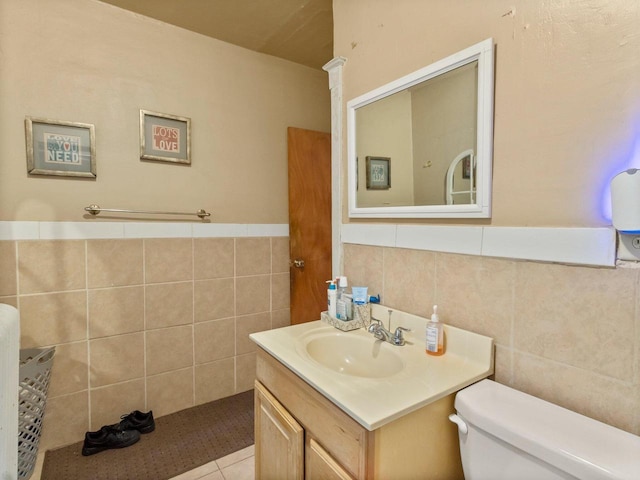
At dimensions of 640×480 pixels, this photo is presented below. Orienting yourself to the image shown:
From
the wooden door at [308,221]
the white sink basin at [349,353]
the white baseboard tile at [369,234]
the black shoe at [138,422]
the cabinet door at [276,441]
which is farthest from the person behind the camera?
the wooden door at [308,221]

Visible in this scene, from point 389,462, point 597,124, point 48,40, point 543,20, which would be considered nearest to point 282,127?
point 48,40

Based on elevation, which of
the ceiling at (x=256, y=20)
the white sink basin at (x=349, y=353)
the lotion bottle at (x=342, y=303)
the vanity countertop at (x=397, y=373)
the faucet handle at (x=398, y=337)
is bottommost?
the white sink basin at (x=349, y=353)

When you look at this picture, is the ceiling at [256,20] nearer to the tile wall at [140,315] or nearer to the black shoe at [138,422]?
the tile wall at [140,315]

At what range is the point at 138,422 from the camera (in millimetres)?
1808

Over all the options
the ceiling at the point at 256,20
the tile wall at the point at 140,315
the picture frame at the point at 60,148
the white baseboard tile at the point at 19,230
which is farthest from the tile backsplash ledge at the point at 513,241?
the white baseboard tile at the point at 19,230

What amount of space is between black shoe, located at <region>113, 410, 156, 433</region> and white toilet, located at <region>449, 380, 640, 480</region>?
166 cm

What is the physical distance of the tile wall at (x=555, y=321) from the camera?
0.78 metres

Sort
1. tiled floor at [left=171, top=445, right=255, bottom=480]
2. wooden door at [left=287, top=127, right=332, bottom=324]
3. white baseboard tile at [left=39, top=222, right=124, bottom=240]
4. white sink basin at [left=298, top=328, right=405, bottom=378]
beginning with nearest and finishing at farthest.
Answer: white sink basin at [left=298, top=328, right=405, bottom=378]
tiled floor at [left=171, top=445, right=255, bottom=480]
white baseboard tile at [left=39, top=222, right=124, bottom=240]
wooden door at [left=287, top=127, right=332, bottom=324]

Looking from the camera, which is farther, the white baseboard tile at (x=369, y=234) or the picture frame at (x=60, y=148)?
the picture frame at (x=60, y=148)

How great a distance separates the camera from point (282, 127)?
233cm

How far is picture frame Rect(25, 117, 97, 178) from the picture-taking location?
1.60m

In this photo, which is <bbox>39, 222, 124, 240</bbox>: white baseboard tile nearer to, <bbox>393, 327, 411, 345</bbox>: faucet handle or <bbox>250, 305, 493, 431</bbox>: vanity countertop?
<bbox>250, 305, 493, 431</bbox>: vanity countertop

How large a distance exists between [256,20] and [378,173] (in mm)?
1196

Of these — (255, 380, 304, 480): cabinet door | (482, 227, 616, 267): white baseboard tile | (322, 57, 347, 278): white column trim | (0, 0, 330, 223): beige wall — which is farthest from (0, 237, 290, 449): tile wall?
(482, 227, 616, 267): white baseboard tile
